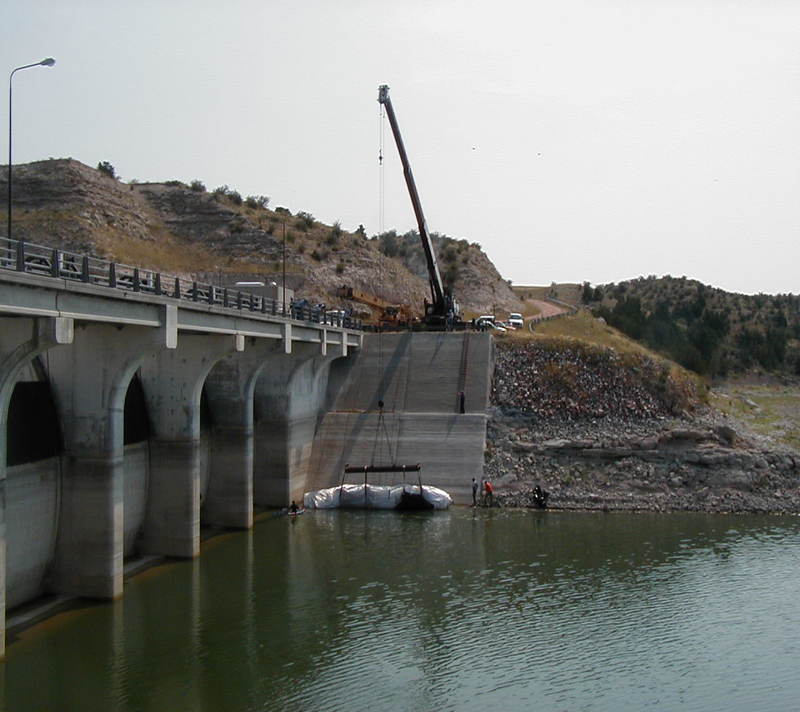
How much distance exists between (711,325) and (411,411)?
53.0 m

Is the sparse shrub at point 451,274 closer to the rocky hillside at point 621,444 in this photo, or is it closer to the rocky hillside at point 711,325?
the rocky hillside at point 711,325

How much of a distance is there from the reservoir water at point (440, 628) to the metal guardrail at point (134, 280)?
1035 cm

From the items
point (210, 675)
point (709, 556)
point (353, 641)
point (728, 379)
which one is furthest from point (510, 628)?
point (728, 379)

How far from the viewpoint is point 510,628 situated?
25422 millimetres

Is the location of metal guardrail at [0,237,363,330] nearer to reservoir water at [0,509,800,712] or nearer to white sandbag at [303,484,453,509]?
white sandbag at [303,484,453,509]

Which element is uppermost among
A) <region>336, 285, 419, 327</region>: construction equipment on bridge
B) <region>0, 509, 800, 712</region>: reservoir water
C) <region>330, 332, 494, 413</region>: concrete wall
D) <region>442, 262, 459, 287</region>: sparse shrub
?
<region>442, 262, 459, 287</region>: sparse shrub

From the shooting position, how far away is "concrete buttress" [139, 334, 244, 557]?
1298 inches

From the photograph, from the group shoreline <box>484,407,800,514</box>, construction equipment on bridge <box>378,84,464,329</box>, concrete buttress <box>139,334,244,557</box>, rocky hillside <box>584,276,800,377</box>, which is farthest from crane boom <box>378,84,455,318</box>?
concrete buttress <box>139,334,244,557</box>

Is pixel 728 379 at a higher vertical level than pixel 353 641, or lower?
higher

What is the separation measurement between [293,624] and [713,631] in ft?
42.0

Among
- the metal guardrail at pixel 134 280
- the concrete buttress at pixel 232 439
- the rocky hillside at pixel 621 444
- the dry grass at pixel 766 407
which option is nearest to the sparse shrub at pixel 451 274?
the dry grass at pixel 766 407

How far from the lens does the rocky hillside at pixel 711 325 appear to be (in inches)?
3140

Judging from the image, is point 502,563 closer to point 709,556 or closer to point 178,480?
point 709,556

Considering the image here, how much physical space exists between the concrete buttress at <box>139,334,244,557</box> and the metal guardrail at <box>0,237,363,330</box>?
90.5 inches
